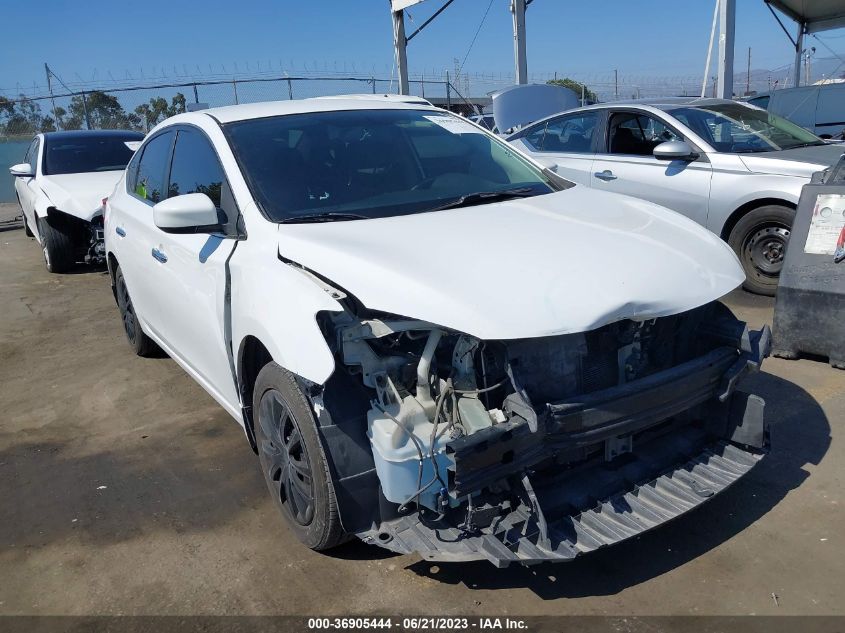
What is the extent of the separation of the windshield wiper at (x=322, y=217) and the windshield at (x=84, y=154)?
23.7 feet

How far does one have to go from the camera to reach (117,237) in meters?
5.07

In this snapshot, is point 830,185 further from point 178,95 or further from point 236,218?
point 178,95

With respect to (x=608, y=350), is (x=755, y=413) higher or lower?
lower

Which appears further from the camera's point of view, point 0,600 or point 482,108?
point 482,108

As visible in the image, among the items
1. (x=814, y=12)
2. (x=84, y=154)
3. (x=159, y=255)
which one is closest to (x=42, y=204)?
(x=84, y=154)

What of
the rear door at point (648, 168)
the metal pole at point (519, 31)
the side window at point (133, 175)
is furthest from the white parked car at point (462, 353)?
the metal pole at point (519, 31)

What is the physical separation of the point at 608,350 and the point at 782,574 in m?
1.09

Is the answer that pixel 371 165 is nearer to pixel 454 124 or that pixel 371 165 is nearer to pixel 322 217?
pixel 322 217

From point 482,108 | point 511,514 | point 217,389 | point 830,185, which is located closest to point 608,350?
point 511,514

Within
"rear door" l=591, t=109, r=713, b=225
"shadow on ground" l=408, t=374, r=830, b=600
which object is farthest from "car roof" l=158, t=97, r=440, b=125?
"rear door" l=591, t=109, r=713, b=225

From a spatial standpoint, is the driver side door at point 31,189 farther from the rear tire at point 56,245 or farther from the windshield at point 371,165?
the windshield at point 371,165

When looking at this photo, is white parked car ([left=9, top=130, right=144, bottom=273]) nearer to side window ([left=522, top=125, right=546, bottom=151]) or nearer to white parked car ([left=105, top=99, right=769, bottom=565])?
side window ([left=522, top=125, right=546, bottom=151])

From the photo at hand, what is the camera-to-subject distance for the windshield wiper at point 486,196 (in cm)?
337

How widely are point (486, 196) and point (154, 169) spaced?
90.9 inches
